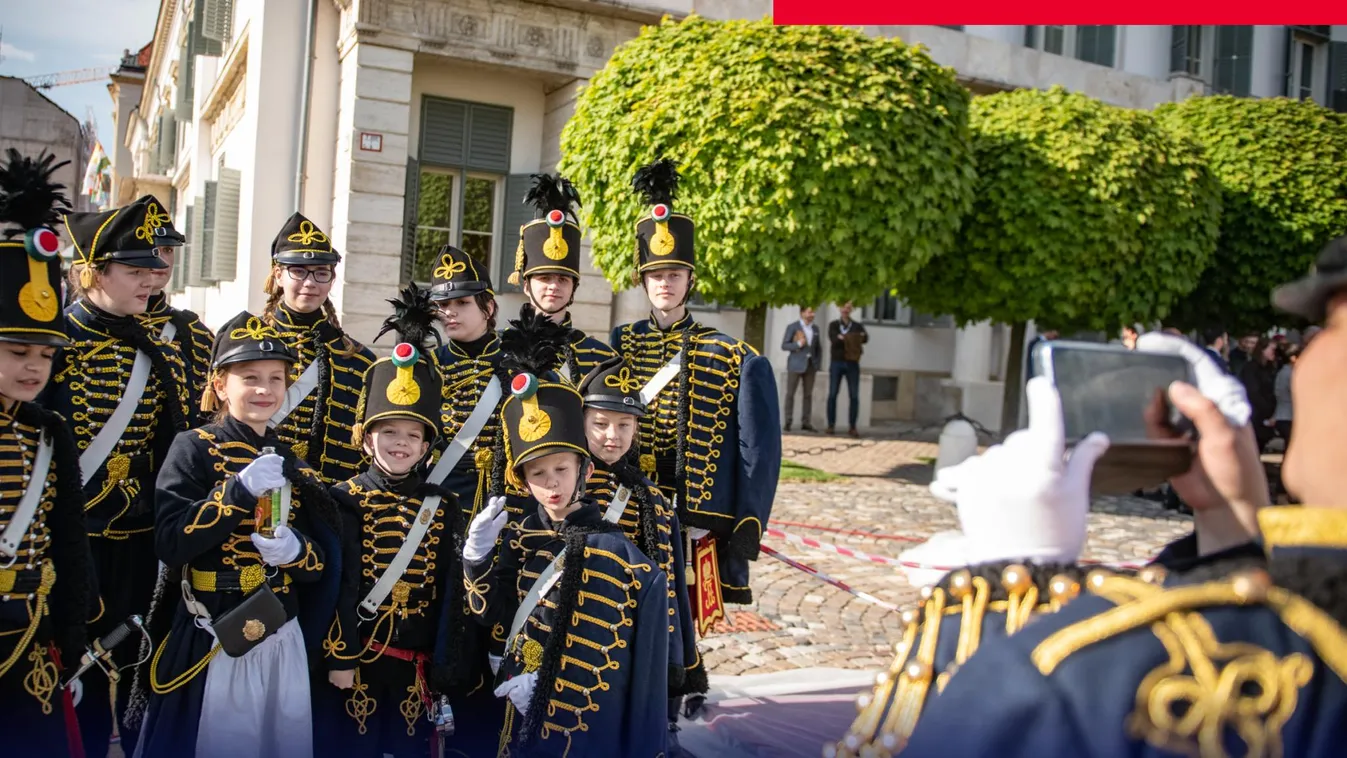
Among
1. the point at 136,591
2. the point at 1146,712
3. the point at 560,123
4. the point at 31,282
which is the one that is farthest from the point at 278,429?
the point at 560,123

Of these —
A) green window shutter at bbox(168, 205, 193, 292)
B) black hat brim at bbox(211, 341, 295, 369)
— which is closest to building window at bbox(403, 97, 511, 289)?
green window shutter at bbox(168, 205, 193, 292)

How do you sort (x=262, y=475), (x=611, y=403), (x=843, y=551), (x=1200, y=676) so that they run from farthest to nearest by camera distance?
(x=843, y=551) → (x=611, y=403) → (x=262, y=475) → (x=1200, y=676)

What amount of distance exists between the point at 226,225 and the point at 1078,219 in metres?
10.5

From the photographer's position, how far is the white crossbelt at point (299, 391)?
430 centimetres

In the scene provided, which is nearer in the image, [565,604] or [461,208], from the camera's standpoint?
[565,604]

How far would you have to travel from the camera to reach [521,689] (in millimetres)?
3377

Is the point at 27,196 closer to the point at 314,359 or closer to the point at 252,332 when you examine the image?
the point at 252,332

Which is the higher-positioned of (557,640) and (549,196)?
(549,196)

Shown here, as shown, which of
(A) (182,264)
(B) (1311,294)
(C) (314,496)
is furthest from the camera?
(A) (182,264)

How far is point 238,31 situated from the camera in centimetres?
1566

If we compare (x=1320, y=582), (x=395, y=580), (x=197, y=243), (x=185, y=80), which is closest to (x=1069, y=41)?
(x=197, y=243)

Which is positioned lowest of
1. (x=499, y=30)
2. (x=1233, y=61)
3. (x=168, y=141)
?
(x=499, y=30)

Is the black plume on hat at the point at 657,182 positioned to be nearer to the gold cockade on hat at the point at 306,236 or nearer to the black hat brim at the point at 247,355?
the gold cockade on hat at the point at 306,236

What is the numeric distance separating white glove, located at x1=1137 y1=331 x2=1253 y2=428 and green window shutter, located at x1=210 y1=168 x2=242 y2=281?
13835mm
